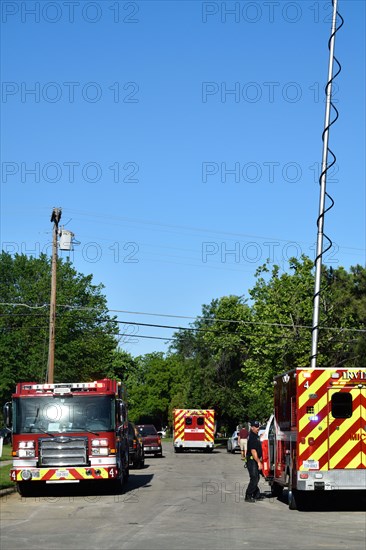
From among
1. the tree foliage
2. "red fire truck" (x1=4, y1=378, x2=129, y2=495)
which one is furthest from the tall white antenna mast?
the tree foliage

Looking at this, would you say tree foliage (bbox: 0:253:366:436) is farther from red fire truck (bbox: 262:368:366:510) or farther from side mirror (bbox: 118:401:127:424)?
red fire truck (bbox: 262:368:366:510)

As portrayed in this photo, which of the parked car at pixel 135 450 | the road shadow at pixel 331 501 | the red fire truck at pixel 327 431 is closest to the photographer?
the red fire truck at pixel 327 431

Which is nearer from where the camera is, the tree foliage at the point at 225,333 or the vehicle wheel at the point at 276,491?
the vehicle wheel at the point at 276,491

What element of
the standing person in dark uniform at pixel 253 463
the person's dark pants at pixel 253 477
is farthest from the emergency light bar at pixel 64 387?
the person's dark pants at pixel 253 477

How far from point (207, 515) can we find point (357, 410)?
3.58m

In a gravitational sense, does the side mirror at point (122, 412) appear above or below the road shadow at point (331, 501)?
above

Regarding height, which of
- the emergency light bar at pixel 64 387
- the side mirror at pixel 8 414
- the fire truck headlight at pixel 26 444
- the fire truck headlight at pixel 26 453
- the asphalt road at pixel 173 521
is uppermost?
the emergency light bar at pixel 64 387

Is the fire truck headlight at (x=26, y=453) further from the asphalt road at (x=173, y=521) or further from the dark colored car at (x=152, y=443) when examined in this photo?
the dark colored car at (x=152, y=443)

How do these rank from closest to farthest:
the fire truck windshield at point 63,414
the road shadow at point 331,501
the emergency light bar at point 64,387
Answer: the road shadow at point 331,501
the fire truck windshield at point 63,414
the emergency light bar at point 64,387

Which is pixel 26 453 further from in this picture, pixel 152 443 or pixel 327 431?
→ pixel 152 443

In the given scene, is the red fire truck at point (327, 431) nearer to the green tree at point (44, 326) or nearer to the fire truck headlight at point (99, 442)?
the fire truck headlight at point (99, 442)

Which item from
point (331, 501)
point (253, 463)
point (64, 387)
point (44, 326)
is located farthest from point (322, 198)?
point (44, 326)

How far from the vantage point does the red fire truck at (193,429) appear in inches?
2136

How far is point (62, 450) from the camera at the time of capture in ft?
71.2
